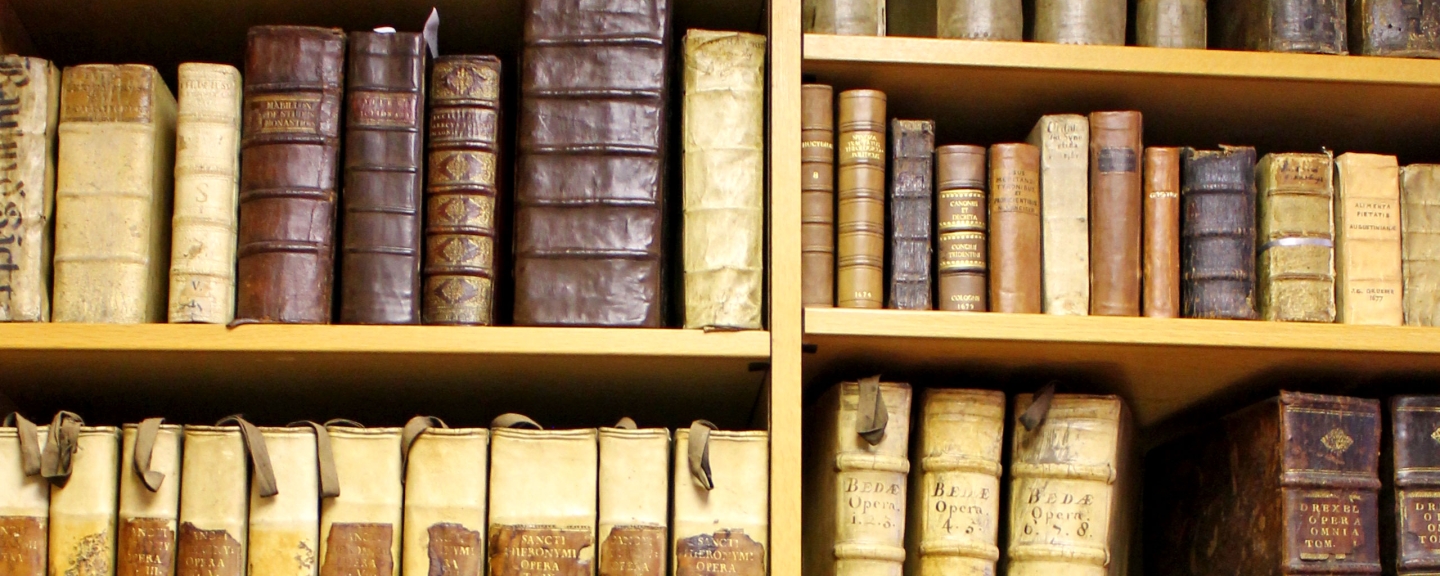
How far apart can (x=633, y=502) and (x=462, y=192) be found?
0.31m

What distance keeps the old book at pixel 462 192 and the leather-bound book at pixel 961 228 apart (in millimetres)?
401

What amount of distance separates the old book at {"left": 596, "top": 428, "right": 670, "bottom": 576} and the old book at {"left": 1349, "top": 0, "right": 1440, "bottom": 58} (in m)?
0.75

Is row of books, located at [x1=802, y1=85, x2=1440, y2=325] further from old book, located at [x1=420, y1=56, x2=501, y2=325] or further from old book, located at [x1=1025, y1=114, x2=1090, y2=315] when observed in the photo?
old book, located at [x1=420, y1=56, x2=501, y2=325]

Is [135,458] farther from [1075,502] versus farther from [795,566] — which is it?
[1075,502]

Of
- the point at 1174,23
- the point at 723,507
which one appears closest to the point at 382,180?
the point at 723,507

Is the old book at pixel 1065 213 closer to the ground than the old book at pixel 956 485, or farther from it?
farther from it

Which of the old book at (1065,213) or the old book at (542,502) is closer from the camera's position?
the old book at (542,502)

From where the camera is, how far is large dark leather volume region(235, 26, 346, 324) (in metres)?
1.22

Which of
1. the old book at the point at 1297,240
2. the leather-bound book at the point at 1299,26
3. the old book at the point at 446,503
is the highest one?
the leather-bound book at the point at 1299,26

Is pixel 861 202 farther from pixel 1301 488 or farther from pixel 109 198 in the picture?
pixel 109 198

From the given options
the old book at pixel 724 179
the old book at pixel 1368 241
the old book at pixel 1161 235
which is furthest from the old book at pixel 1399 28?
the old book at pixel 724 179

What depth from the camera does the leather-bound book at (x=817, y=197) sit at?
1264 mm

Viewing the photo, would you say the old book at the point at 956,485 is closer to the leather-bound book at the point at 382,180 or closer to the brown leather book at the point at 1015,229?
the brown leather book at the point at 1015,229

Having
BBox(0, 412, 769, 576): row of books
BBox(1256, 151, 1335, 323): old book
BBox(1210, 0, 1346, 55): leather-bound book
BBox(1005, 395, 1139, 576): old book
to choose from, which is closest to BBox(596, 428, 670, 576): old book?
BBox(0, 412, 769, 576): row of books
